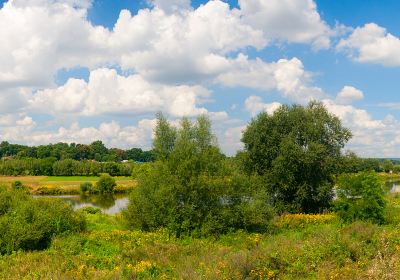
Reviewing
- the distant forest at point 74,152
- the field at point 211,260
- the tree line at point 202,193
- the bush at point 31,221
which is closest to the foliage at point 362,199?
the tree line at point 202,193

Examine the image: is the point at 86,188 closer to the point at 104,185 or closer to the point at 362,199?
the point at 104,185

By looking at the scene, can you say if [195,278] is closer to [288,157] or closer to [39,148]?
[288,157]

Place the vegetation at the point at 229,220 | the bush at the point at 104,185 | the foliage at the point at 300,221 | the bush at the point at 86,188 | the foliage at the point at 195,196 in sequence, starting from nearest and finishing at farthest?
the vegetation at the point at 229,220
the foliage at the point at 195,196
the foliage at the point at 300,221
the bush at the point at 104,185
the bush at the point at 86,188

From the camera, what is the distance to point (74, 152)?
7032 inches

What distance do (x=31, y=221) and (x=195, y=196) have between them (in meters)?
8.97

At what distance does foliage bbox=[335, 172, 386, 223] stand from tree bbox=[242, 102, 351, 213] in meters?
7.02

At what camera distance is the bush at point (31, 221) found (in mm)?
19234

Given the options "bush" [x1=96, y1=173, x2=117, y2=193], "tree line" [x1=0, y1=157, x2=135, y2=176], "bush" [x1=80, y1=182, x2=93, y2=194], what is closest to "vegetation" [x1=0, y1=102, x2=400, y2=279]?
"bush" [x1=96, y1=173, x2=117, y2=193]

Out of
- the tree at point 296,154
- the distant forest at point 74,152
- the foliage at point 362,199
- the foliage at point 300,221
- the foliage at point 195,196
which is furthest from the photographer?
the distant forest at point 74,152

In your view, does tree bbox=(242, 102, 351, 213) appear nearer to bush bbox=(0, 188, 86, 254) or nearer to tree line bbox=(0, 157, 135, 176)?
bush bbox=(0, 188, 86, 254)

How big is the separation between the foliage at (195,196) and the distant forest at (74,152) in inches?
5575

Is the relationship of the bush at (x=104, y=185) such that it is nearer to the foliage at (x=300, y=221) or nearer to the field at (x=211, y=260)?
the foliage at (x=300, y=221)

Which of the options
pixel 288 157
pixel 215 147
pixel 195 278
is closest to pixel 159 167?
pixel 215 147

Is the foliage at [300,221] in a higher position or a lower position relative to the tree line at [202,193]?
lower
